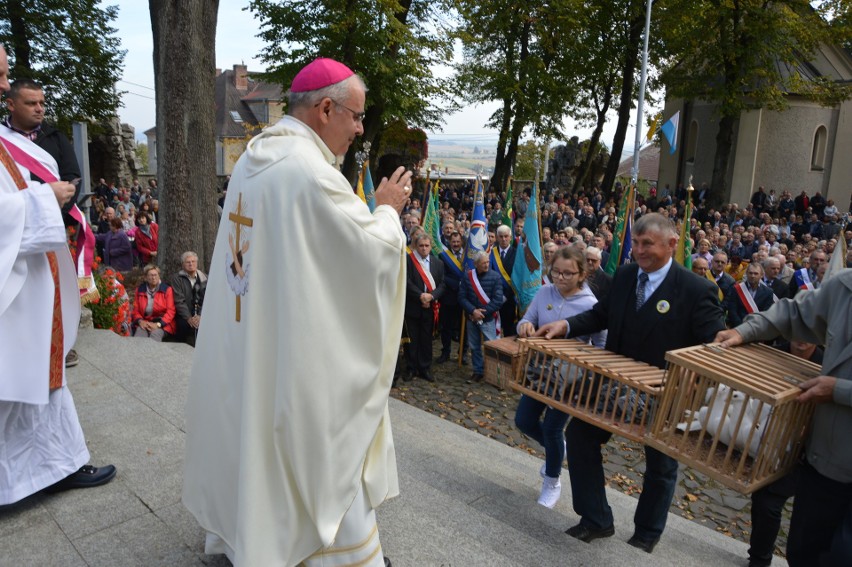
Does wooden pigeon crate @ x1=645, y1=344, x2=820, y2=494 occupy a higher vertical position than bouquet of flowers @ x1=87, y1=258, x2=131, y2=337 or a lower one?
higher

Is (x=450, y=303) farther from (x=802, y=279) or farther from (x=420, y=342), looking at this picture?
(x=802, y=279)

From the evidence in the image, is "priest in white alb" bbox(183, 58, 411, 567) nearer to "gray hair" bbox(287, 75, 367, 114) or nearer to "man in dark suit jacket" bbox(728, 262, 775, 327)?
"gray hair" bbox(287, 75, 367, 114)

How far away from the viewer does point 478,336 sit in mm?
8680

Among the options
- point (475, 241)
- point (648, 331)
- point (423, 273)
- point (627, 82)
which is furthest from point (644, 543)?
point (627, 82)

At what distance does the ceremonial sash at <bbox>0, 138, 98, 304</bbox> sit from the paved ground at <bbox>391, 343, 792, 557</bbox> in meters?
3.85

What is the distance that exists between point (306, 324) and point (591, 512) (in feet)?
7.20

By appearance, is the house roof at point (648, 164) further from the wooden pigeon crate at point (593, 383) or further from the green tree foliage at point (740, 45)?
the wooden pigeon crate at point (593, 383)

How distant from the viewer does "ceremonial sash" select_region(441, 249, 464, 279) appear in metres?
9.41

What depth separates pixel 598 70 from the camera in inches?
1093

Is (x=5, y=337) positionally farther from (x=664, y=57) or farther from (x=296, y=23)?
(x=664, y=57)

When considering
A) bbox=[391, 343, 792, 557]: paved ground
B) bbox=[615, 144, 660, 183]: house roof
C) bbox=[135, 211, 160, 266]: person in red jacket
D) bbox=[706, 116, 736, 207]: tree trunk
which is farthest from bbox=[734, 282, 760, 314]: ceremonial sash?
bbox=[615, 144, 660, 183]: house roof

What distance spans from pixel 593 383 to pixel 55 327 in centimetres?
263

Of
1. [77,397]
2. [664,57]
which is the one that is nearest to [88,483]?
[77,397]

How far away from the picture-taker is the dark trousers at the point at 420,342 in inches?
332
